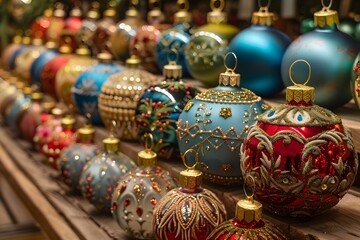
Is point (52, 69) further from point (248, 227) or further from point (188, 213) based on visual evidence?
point (248, 227)

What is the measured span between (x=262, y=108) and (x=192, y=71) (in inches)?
16.6

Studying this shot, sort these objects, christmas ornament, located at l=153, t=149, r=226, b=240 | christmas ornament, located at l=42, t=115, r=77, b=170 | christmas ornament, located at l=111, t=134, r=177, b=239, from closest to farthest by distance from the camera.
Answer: christmas ornament, located at l=153, t=149, r=226, b=240 < christmas ornament, located at l=111, t=134, r=177, b=239 < christmas ornament, located at l=42, t=115, r=77, b=170

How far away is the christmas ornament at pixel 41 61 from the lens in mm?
Answer: 2404

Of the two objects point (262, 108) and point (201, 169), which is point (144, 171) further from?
point (262, 108)

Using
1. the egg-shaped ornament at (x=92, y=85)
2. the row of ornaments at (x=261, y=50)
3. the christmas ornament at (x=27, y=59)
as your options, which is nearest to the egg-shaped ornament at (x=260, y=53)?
the row of ornaments at (x=261, y=50)

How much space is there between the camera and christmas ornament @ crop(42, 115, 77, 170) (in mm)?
1819

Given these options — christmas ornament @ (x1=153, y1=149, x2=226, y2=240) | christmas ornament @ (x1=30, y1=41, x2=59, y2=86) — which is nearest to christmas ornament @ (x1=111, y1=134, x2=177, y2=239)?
christmas ornament @ (x1=153, y1=149, x2=226, y2=240)

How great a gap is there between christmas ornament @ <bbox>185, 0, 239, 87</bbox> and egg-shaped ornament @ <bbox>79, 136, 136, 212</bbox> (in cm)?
30

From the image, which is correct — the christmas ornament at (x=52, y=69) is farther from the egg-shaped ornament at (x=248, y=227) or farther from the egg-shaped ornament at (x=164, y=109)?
the egg-shaped ornament at (x=248, y=227)

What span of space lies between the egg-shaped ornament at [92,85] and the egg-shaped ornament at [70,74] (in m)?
0.16

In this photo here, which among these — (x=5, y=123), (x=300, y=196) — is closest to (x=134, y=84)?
(x=300, y=196)

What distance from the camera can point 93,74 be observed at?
181 cm

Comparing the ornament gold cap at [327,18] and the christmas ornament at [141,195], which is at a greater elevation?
the ornament gold cap at [327,18]

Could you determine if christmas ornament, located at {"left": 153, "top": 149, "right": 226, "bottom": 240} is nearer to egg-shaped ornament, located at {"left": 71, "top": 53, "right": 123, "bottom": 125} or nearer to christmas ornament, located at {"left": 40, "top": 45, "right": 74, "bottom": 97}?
egg-shaped ornament, located at {"left": 71, "top": 53, "right": 123, "bottom": 125}
